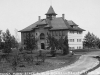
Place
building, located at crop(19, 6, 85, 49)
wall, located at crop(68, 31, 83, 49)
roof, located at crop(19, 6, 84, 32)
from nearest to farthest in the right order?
1. building, located at crop(19, 6, 85, 49)
2. roof, located at crop(19, 6, 84, 32)
3. wall, located at crop(68, 31, 83, 49)

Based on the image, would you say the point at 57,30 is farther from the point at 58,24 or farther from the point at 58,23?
the point at 58,23

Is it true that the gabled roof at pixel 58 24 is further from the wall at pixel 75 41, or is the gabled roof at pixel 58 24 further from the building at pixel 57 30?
the wall at pixel 75 41

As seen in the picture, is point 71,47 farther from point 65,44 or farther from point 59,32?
point 65,44

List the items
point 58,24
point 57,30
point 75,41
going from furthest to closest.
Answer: point 75,41, point 58,24, point 57,30

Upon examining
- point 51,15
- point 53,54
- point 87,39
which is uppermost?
point 51,15

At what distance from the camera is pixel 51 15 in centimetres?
6562

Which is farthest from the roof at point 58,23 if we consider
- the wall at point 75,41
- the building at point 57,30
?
the wall at point 75,41

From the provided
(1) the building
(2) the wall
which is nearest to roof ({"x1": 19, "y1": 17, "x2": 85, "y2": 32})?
(1) the building

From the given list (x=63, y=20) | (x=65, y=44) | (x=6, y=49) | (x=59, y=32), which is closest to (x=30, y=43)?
(x=6, y=49)

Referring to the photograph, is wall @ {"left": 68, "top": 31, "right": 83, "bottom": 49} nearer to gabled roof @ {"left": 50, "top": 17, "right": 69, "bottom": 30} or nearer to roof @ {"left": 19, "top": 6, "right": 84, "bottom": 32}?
roof @ {"left": 19, "top": 6, "right": 84, "bottom": 32}

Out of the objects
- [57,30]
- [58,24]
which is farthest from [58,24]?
[57,30]

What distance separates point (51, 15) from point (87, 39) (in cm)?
1598

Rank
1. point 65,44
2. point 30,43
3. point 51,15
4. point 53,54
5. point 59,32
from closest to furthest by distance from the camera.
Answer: point 53,54, point 65,44, point 30,43, point 59,32, point 51,15

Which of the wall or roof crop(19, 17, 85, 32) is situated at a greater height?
roof crop(19, 17, 85, 32)
